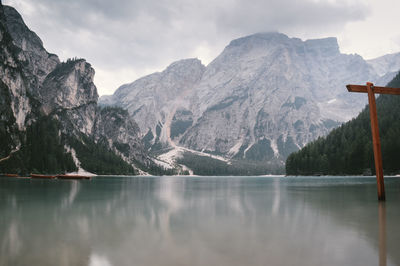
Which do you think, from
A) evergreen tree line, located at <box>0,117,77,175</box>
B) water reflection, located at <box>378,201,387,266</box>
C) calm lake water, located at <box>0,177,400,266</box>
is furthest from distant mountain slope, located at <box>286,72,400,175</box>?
evergreen tree line, located at <box>0,117,77,175</box>

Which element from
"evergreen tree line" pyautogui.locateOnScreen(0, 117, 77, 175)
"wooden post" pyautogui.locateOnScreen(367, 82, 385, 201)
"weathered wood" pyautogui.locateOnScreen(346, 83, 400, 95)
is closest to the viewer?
"wooden post" pyautogui.locateOnScreen(367, 82, 385, 201)

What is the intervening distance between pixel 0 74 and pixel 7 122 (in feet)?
104

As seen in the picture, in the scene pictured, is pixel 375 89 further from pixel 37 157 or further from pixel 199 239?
pixel 37 157

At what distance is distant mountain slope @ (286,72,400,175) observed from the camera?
385 ft

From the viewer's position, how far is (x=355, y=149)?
133000mm

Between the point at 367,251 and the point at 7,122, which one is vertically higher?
the point at 7,122

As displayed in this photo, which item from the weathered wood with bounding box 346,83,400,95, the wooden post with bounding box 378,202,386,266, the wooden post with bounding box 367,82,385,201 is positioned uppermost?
the weathered wood with bounding box 346,83,400,95

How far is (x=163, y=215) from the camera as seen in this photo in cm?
2489

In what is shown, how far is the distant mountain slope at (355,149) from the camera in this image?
11725 centimetres

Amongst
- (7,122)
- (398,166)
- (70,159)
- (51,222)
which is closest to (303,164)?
(398,166)

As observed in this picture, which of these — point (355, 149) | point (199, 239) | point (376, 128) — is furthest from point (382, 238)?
point (355, 149)

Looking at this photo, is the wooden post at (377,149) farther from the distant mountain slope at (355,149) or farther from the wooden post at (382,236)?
the distant mountain slope at (355,149)

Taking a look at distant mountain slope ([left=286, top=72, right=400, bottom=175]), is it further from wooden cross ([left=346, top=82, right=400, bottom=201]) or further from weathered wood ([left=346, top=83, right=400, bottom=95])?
wooden cross ([left=346, top=82, right=400, bottom=201])

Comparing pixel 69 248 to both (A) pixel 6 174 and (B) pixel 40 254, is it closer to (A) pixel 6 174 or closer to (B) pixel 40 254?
(B) pixel 40 254
